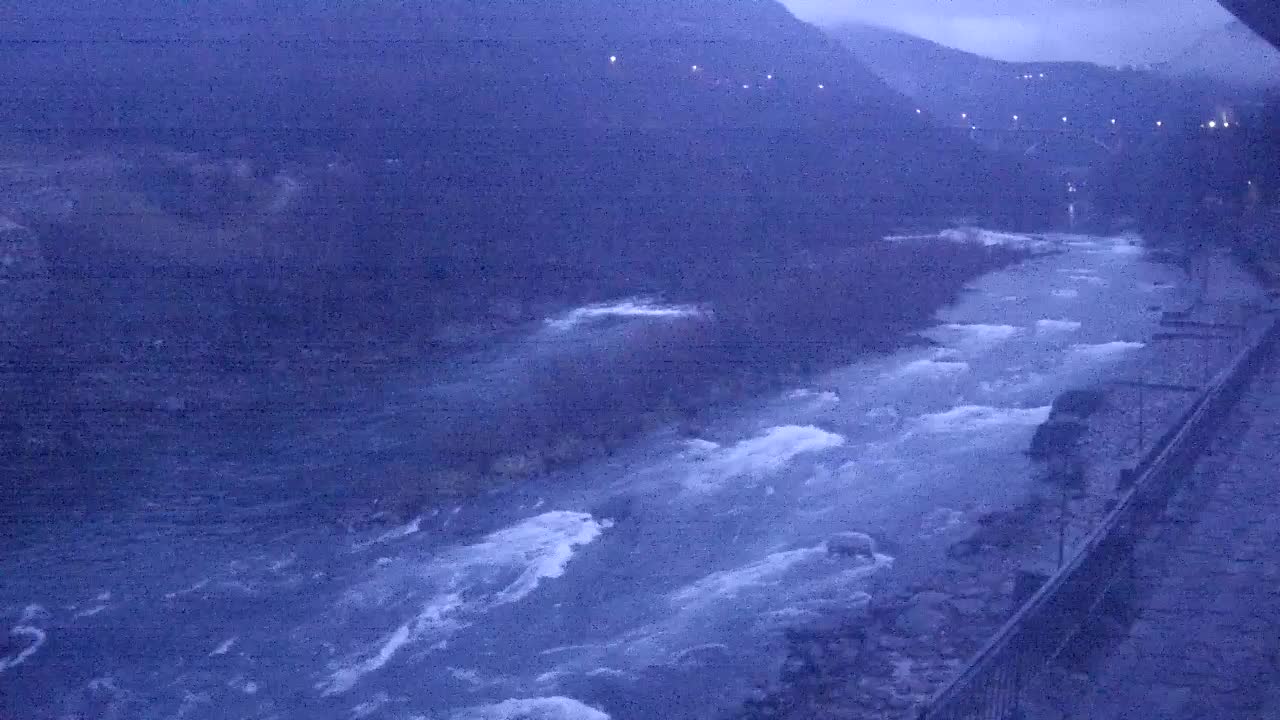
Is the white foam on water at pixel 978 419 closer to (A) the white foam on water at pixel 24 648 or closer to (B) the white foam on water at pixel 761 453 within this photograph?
(B) the white foam on water at pixel 761 453

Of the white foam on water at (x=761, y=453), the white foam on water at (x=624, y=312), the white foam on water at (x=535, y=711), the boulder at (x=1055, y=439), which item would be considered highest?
the white foam on water at (x=624, y=312)

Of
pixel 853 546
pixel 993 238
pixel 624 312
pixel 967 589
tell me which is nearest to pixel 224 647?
pixel 853 546

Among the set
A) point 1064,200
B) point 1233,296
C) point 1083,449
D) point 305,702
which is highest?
point 1064,200

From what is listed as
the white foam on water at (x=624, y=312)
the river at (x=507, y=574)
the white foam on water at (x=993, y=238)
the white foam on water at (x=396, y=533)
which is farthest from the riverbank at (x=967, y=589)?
the white foam on water at (x=993, y=238)

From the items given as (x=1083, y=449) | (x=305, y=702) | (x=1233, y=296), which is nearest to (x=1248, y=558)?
(x=1083, y=449)

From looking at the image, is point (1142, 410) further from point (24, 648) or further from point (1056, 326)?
point (24, 648)

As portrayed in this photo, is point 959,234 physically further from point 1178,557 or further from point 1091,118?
point 1178,557
